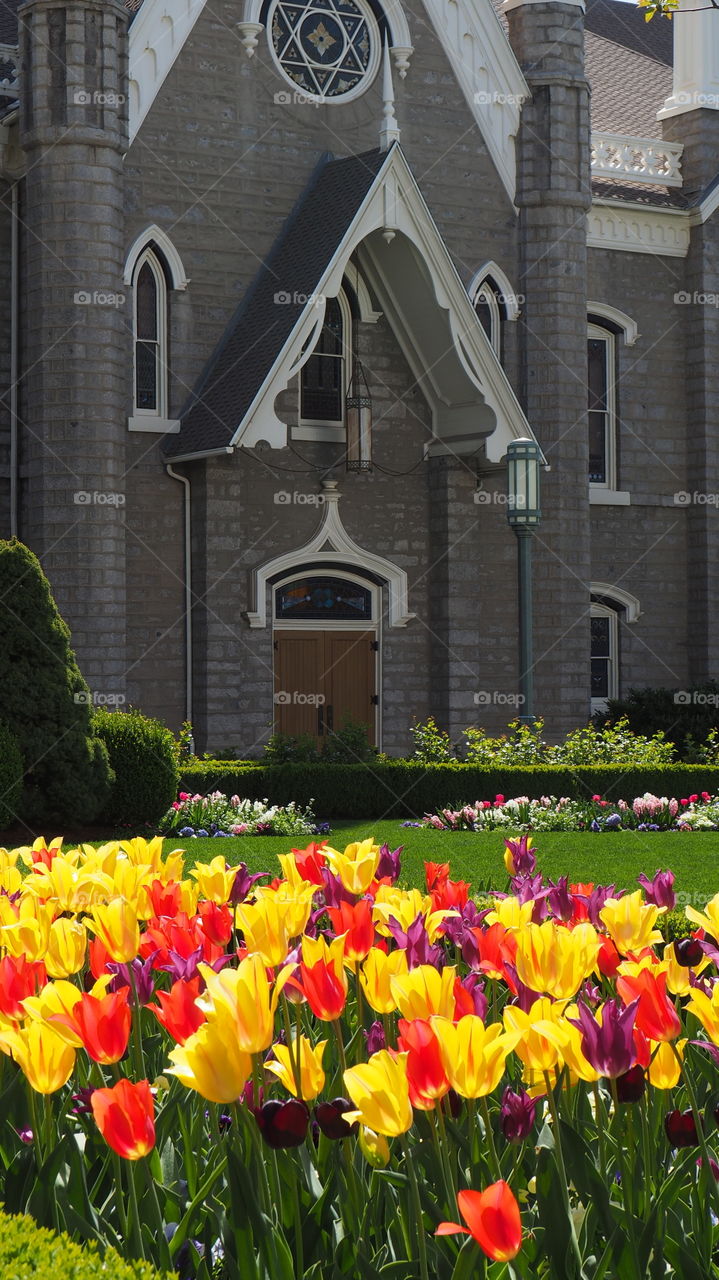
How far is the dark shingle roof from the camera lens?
799 inches

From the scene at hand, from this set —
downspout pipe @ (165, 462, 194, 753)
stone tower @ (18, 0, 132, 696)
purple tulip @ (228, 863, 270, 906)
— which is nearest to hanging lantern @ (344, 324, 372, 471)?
downspout pipe @ (165, 462, 194, 753)

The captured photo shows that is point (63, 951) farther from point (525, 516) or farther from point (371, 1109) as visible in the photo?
point (525, 516)

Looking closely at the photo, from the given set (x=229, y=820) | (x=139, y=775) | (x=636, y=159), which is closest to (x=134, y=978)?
(x=139, y=775)

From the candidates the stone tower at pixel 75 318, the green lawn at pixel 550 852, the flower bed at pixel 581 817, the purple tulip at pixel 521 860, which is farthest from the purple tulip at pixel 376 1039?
the stone tower at pixel 75 318

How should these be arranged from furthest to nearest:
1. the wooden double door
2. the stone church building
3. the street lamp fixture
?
the wooden double door, the stone church building, the street lamp fixture

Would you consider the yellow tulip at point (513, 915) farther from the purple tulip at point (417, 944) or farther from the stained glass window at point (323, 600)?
the stained glass window at point (323, 600)

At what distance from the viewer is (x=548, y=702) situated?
78.1 ft

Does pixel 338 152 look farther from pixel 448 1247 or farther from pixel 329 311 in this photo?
pixel 448 1247

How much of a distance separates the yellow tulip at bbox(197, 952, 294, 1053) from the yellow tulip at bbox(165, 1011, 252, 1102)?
1 centimetres

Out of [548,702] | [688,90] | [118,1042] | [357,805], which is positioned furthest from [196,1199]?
[688,90]

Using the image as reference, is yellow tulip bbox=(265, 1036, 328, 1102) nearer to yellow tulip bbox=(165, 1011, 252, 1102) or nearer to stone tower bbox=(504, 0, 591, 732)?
yellow tulip bbox=(165, 1011, 252, 1102)

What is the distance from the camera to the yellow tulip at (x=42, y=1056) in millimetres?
2637

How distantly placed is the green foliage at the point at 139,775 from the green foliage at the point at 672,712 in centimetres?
1060

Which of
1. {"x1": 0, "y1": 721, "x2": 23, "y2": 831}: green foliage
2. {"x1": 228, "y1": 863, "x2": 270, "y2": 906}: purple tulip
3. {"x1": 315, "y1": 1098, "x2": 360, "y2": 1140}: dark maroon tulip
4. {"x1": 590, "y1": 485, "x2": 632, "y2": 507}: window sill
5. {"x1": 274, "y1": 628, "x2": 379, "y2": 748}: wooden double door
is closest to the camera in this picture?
{"x1": 315, "y1": 1098, "x2": 360, "y2": 1140}: dark maroon tulip
